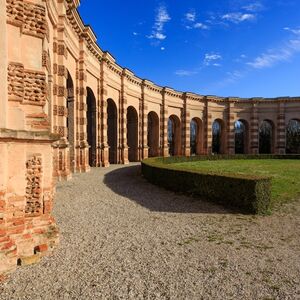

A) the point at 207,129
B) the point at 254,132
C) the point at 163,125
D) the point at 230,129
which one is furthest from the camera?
the point at 230,129

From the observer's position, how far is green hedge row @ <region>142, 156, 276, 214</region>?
9.16m

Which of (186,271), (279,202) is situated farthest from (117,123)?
(186,271)

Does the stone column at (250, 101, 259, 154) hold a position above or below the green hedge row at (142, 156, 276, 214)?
above

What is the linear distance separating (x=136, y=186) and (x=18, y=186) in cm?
890

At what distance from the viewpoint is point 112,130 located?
1098 inches

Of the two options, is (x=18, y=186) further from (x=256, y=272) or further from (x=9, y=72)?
(x=256, y=272)

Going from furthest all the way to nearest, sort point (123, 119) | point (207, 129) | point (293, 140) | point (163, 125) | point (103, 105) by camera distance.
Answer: point (293, 140) < point (207, 129) < point (163, 125) < point (123, 119) < point (103, 105)

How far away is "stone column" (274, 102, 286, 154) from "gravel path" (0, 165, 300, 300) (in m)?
33.9

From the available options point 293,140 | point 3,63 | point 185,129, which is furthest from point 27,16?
point 293,140

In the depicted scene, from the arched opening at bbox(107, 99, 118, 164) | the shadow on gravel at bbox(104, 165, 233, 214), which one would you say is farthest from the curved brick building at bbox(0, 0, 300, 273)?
the shadow on gravel at bbox(104, 165, 233, 214)

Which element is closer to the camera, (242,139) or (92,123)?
(92,123)

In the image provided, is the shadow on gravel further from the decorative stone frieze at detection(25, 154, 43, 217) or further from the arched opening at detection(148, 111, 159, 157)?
the arched opening at detection(148, 111, 159, 157)

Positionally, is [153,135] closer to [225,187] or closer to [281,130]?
[281,130]

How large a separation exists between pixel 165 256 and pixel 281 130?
40.1 m
